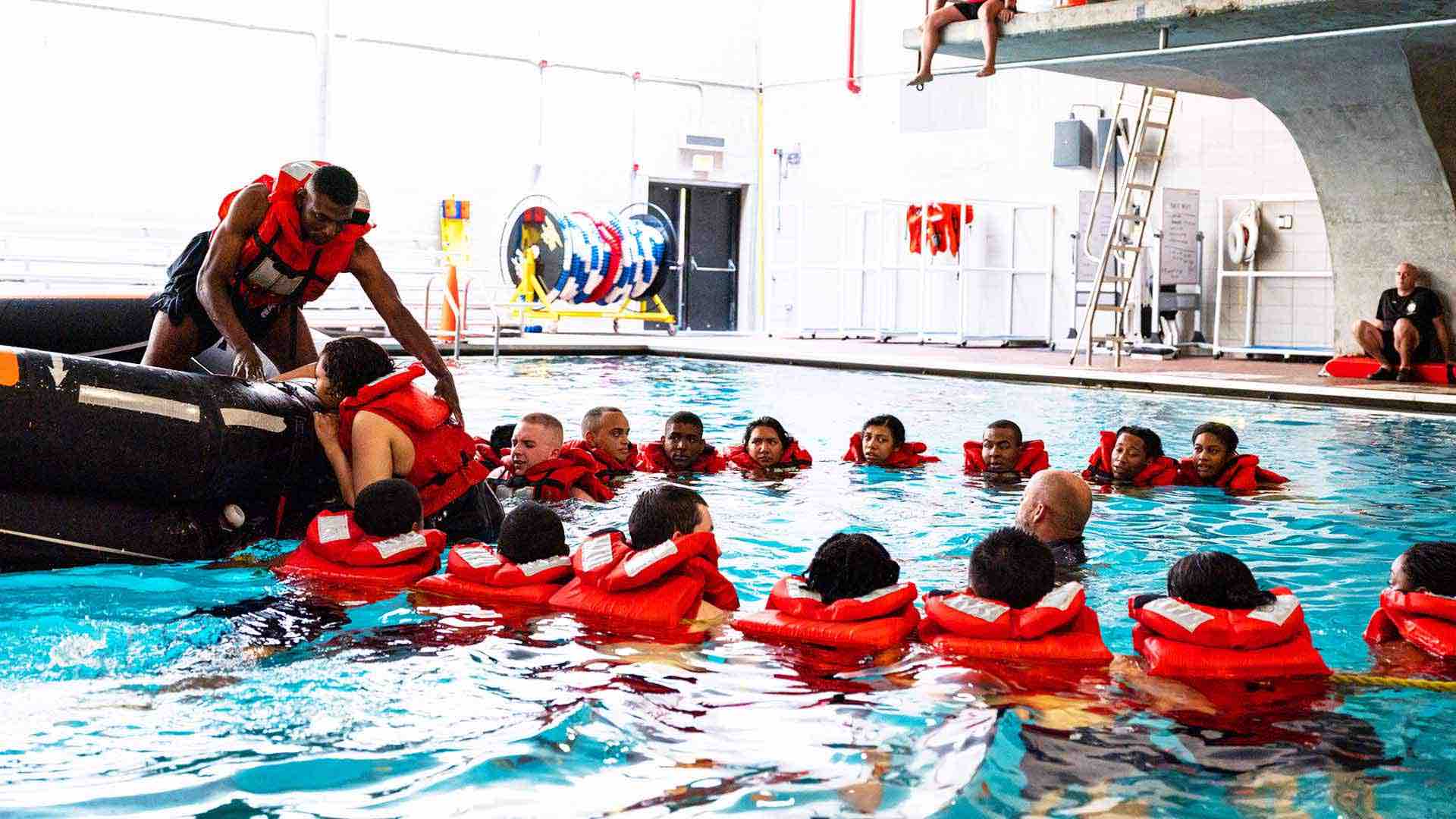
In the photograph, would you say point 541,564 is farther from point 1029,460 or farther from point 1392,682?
point 1029,460

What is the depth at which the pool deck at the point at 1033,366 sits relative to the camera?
11633 mm

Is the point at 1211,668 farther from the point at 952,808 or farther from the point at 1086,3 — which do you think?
the point at 1086,3

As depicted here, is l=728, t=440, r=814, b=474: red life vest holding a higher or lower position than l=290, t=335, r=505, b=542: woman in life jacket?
lower

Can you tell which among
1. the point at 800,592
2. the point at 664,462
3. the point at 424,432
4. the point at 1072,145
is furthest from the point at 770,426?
the point at 1072,145

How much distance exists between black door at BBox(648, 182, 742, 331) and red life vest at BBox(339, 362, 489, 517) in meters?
18.9

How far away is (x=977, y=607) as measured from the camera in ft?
11.3

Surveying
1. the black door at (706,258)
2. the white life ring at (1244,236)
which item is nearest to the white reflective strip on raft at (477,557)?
the white life ring at (1244,236)

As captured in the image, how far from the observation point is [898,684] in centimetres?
328

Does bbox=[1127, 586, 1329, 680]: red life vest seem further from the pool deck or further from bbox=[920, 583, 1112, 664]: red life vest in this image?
the pool deck

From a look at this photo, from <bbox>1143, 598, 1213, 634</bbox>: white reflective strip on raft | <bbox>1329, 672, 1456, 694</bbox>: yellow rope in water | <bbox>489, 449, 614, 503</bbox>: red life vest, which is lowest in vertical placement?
<bbox>1329, 672, 1456, 694</bbox>: yellow rope in water

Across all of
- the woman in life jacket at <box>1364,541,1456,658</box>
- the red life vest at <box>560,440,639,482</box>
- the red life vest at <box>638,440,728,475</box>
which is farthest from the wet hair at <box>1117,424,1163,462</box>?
the woman in life jacket at <box>1364,541,1456,658</box>

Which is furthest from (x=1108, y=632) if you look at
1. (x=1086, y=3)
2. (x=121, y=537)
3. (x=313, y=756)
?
(x=1086, y=3)

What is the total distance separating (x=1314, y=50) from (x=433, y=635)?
1003cm

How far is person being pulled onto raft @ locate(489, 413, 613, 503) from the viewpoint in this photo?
627 centimetres
